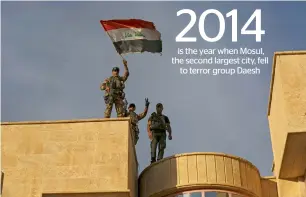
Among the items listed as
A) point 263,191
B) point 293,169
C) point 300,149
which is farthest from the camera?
point 263,191

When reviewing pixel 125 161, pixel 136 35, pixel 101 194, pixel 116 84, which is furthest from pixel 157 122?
pixel 101 194

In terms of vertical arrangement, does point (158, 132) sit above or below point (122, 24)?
below

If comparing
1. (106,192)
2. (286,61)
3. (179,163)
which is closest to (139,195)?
(179,163)

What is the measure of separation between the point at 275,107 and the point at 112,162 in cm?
547

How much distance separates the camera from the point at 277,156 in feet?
72.9

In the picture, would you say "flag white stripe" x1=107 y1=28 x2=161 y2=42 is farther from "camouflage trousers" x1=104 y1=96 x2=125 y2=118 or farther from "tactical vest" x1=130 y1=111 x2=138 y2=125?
"camouflage trousers" x1=104 y1=96 x2=125 y2=118

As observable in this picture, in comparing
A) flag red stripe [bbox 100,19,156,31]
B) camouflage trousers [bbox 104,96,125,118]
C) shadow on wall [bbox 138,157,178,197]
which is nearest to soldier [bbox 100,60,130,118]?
camouflage trousers [bbox 104,96,125,118]

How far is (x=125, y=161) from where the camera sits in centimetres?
2192

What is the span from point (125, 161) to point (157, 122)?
190 inches

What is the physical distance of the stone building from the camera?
20.6 m

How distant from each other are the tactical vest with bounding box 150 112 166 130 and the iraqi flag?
3554 millimetres

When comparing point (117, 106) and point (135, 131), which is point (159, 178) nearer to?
point (135, 131)

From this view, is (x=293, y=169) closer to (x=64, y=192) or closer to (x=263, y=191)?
(x=263, y=191)

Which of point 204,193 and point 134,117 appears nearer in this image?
point 204,193
